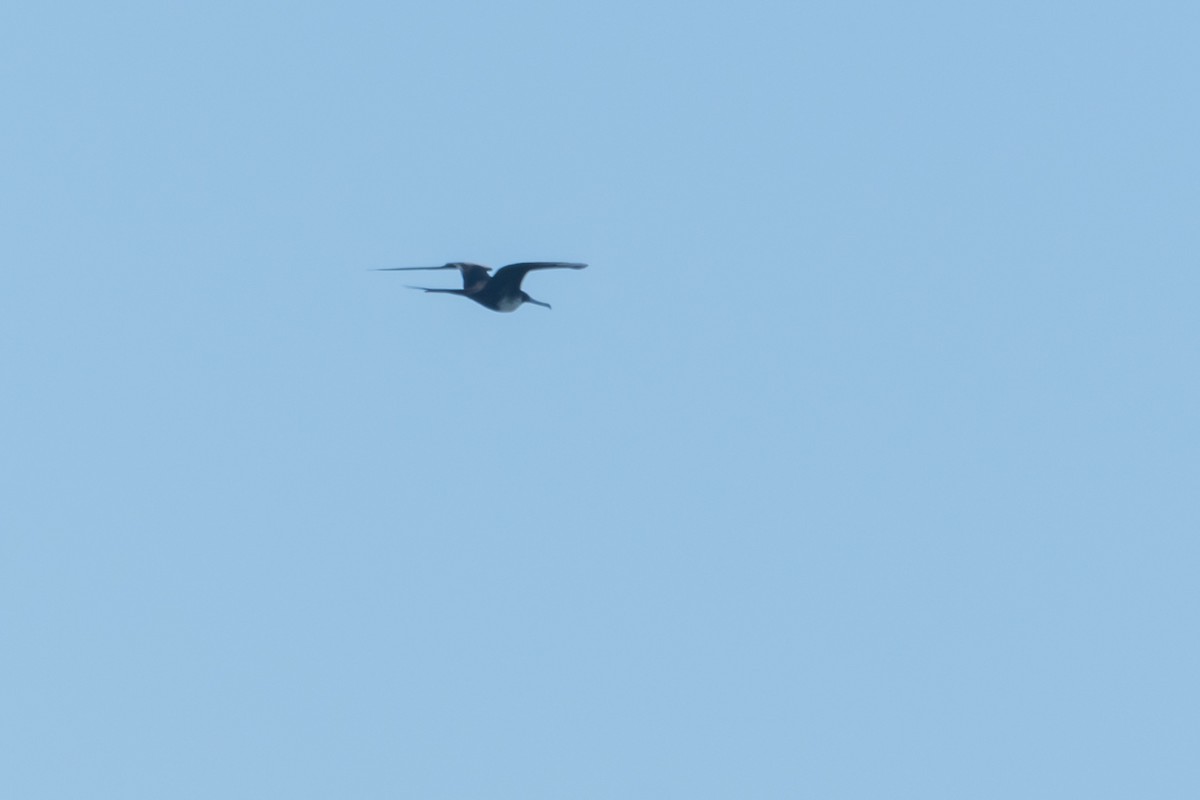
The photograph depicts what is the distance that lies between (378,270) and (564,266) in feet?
11.0

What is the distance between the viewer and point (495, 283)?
32.5m

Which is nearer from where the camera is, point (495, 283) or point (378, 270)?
point (378, 270)

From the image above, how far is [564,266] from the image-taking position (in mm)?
29766

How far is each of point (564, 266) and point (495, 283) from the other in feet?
10.2

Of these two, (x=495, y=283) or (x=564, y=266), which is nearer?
(x=564, y=266)

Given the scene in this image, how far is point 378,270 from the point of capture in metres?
29.0

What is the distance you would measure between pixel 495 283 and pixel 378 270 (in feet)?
13.0
